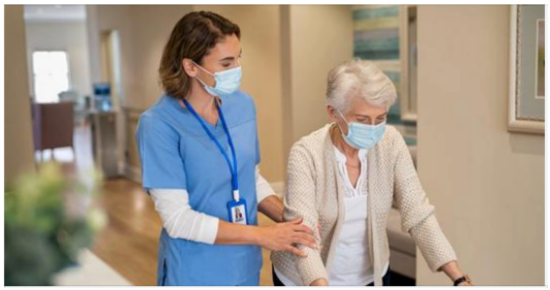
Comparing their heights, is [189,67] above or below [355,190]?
above

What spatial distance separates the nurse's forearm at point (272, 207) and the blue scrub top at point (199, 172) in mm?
53

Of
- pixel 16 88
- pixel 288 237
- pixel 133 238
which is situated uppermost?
pixel 16 88

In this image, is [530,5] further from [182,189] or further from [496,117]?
[182,189]

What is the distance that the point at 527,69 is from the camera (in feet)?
7.70

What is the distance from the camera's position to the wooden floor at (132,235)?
4160 mm

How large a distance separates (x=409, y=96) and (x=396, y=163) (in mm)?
3955

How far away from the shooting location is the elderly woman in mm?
1545

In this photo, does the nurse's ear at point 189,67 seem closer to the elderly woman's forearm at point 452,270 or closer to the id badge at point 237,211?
the id badge at point 237,211

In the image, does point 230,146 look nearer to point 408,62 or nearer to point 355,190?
point 355,190

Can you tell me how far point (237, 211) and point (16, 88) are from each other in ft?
6.71

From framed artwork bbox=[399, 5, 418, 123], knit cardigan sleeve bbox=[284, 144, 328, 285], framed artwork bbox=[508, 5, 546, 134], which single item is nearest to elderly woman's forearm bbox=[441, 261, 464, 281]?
knit cardigan sleeve bbox=[284, 144, 328, 285]

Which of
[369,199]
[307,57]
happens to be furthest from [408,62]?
[369,199]

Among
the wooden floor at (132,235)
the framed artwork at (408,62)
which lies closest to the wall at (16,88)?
the wooden floor at (132,235)

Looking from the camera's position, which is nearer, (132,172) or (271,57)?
(271,57)
